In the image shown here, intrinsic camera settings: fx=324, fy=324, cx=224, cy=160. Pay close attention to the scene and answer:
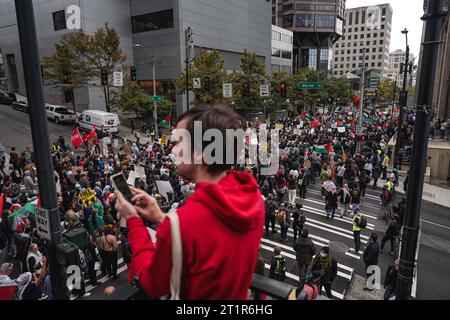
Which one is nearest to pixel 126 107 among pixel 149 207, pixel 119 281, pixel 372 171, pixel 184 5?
pixel 184 5

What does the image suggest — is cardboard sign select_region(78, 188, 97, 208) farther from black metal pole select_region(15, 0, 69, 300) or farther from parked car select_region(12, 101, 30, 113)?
→ parked car select_region(12, 101, 30, 113)

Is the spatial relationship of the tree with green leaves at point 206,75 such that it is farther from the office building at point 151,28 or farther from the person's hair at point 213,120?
the person's hair at point 213,120

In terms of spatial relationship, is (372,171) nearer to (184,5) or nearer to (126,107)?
(126,107)

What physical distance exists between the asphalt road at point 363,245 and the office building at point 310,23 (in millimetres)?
79237

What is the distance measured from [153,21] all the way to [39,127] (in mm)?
43370

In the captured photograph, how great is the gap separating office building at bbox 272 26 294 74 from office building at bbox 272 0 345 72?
13.2 meters

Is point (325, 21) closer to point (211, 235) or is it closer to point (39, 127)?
point (39, 127)

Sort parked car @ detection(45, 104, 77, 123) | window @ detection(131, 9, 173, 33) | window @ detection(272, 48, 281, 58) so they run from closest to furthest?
1. parked car @ detection(45, 104, 77, 123)
2. window @ detection(131, 9, 173, 33)
3. window @ detection(272, 48, 281, 58)

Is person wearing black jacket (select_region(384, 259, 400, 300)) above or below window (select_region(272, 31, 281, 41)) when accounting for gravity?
below

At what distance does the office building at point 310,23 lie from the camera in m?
85.7

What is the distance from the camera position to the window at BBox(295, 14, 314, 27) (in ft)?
282

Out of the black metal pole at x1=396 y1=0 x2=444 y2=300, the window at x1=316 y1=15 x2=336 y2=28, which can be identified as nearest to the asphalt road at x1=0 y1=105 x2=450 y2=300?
the black metal pole at x1=396 y1=0 x2=444 y2=300

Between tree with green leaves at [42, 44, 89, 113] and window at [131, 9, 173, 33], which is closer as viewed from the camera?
tree with green leaves at [42, 44, 89, 113]

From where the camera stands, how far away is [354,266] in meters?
10.4
